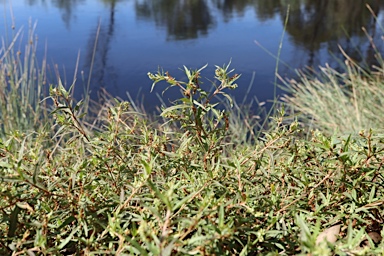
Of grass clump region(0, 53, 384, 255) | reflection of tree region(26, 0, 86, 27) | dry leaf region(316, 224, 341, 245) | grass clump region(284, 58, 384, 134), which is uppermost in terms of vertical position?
grass clump region(0, 53, 384, 255)

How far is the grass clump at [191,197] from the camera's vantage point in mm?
573

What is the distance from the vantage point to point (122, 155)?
82cm

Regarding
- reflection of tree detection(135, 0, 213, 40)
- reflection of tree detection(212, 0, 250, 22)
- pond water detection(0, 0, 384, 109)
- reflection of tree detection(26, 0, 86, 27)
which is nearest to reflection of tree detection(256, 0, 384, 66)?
pond water detection(0, 0, 384, 109)

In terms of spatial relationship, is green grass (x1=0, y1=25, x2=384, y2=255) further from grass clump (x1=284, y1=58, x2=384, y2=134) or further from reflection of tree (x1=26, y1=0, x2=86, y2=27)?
reflection of tree (x1=26, y1=0, x2=86, y2=27)

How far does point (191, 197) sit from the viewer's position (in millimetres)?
552

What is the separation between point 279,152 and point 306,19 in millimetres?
8348

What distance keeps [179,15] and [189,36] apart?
6.60 feet

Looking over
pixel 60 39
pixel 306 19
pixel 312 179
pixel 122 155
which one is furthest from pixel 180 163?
pixel 306 19

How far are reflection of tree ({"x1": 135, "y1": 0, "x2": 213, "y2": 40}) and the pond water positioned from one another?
0.06 feet

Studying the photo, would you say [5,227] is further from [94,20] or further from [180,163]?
[94,20]

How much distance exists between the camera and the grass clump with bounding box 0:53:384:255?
0.57 m

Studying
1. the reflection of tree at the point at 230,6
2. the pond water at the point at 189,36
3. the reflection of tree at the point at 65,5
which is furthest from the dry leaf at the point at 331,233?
the reflection of tree at the point at 230,6

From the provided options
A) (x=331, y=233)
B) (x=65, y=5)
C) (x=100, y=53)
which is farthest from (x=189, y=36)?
(x=331, y=233)

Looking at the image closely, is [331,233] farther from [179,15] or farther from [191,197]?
[179,15]
